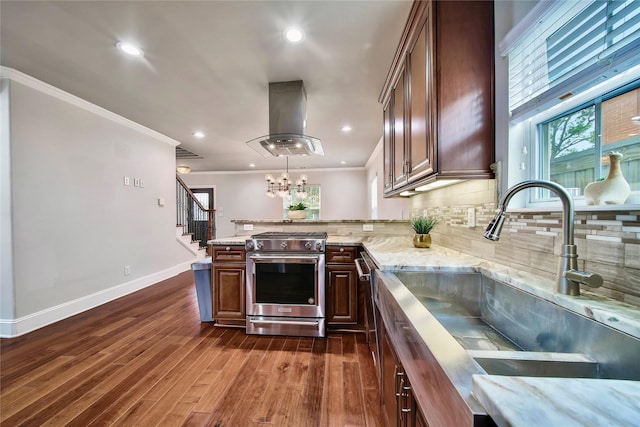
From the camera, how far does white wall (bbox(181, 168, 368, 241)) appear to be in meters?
7.44

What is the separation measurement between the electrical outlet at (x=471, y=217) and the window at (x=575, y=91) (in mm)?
360

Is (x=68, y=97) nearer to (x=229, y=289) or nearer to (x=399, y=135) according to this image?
(x=229, y=289)

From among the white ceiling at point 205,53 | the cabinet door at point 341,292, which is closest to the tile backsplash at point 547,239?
the cabinet door at point 341,292

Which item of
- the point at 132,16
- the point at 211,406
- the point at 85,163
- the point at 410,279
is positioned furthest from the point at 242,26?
the point at 85,163

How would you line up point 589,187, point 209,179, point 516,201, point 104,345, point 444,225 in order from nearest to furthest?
point 589,187 → point 516,201 → point 444,225 → point 104,345 → point 209,179

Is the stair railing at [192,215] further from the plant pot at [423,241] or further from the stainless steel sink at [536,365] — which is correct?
the stainless steel sink at [536,365]

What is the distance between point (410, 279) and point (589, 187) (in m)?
0.78

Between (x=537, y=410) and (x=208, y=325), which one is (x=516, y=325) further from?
(x=208, y=325)

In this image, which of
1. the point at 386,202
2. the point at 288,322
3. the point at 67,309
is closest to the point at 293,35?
the point at 288,322

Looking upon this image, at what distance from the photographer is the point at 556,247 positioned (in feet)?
3.22

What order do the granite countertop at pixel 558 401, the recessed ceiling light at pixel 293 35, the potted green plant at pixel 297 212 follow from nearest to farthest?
1. the granite countertop at pixel 558 401
2. the recessed ceiling light at pixel 293 35
3. the potted green plant at pixel 297 212

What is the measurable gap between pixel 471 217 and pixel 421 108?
757 mm

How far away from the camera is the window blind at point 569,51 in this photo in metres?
0.77

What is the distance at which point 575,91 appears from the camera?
0.93 metres
